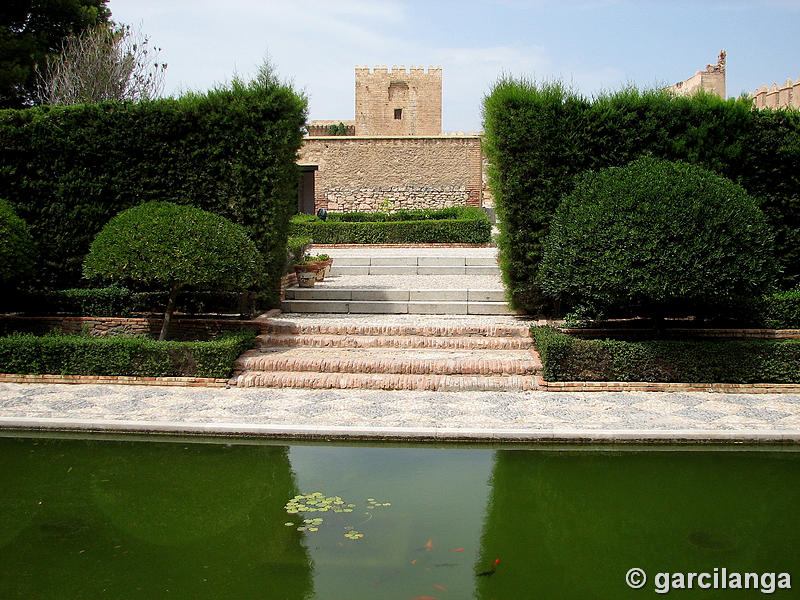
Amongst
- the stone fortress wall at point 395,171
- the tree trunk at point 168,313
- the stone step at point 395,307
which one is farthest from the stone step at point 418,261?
the stone fortress wall at point 395,171

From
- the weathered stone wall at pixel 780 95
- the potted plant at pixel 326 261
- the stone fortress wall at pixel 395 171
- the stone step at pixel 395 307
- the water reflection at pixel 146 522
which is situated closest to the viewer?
the water reflection at pixel 146 522

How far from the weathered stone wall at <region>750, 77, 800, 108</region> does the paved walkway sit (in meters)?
18.4

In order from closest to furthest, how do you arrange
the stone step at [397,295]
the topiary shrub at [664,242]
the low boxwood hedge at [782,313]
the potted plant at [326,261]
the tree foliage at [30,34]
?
the topiary shrub at [664,242] < the low boxwood hedge at [782,313] < the stone step at [397,295] < the potted plant at [326,261] < the tree foliage at [30,34]

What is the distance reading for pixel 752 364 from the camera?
786 centimetres

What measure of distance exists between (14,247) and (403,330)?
501 centimetres

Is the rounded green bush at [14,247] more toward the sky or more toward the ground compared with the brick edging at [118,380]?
more toward the sky

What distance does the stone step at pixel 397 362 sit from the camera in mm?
8070

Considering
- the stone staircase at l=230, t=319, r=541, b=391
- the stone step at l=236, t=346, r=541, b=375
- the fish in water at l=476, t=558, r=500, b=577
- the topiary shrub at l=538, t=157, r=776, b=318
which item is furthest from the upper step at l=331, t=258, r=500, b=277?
the fish in water at l=476, t=558, r=500, b=577

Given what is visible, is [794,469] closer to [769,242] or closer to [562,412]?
[562,412]

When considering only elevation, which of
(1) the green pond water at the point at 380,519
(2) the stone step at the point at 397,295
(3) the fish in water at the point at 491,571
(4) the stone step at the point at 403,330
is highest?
(2) the stone step at the point at 397,295

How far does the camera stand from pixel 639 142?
9.41m

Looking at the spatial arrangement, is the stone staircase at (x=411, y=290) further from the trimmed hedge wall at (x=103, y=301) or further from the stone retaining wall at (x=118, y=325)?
the stone retaining wall at (x=118, y=325)

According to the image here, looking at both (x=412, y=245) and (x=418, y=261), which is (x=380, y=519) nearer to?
(x=418, y=261)

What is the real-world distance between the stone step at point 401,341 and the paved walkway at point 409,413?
51.6 inches
